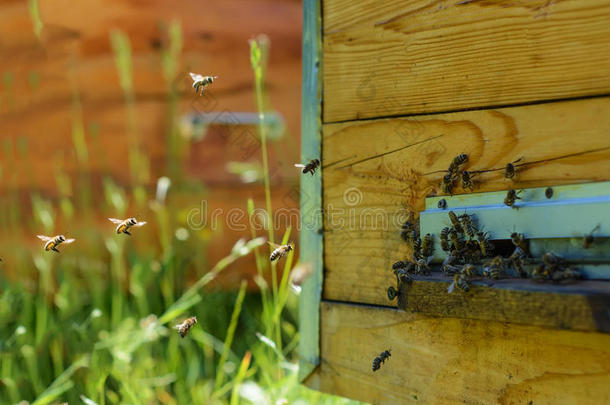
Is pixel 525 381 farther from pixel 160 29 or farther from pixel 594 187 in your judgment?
pixel 160 29

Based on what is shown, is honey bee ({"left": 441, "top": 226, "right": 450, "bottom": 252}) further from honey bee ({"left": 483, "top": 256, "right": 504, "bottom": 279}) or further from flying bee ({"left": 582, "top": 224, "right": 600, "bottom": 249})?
flying bee ({"left": 582, "top": 224, "right": 600, "bottom": 249})

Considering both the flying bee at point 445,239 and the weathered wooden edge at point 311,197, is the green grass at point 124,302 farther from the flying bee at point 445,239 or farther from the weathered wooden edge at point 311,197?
the flying bee at point 445,239

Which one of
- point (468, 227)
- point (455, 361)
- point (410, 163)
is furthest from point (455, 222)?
point (455, 361)

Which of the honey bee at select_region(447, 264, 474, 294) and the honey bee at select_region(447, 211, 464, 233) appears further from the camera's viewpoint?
the honey bee at select_region(447, 211, 464, 233)

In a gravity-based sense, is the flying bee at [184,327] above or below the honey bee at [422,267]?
below

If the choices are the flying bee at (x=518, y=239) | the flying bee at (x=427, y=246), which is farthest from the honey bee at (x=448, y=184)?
the flying bee at (x=518, y=239)

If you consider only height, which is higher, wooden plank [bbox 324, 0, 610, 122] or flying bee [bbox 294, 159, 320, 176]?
wooden plank [bbox 324, 0, 610, 122]

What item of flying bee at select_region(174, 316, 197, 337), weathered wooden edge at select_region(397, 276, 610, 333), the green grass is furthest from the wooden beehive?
the green grass
